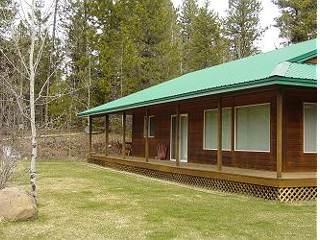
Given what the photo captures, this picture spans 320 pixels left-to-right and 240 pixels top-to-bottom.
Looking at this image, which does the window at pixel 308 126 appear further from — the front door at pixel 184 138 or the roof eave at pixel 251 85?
the front door at pixel 184 138

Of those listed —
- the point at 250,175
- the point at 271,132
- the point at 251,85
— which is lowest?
the point at 250,175

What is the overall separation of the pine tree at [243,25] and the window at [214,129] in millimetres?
23986

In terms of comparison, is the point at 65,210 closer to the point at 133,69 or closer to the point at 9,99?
the point at 9,99

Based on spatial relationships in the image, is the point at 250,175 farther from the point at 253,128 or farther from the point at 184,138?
the point at 184,138

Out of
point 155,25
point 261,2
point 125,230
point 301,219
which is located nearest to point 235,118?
point 301,219

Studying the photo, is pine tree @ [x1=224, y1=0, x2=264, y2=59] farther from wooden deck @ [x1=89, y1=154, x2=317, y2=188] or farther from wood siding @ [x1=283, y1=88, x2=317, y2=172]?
wood siding @ [x1=283, y1=88, x2=317, y2=172]

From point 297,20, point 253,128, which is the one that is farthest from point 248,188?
point 297,20

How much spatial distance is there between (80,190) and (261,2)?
28.9 metres

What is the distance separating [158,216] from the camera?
7.99 m

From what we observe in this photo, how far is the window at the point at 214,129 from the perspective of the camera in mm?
13656

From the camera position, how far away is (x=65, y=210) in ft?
28.1

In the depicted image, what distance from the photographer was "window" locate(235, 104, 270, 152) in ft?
39.6

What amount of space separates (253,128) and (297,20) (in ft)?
69.2

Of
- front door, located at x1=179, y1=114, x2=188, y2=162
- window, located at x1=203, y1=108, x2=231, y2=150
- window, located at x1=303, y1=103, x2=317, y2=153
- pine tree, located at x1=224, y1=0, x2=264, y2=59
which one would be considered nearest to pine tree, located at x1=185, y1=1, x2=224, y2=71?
pine tree, located at x1=224, y1=0, x2=264, y2=59
